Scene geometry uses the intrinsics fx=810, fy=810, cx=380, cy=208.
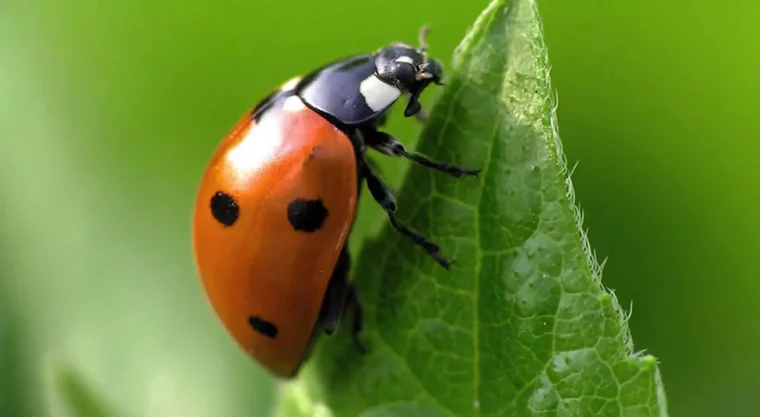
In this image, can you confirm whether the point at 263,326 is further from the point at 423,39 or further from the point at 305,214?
the point at 423,39

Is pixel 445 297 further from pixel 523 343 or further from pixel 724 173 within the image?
pixel 724 173

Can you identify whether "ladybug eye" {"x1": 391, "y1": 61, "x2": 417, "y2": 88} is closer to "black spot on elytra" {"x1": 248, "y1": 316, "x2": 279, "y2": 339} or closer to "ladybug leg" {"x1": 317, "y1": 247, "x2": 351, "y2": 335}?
"ladybug leg" {"x1": 317, "y1": 247, "x2": 351, "y2": 335}

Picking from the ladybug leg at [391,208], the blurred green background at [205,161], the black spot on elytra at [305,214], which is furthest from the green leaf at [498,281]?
the blurred green background at [205,161]

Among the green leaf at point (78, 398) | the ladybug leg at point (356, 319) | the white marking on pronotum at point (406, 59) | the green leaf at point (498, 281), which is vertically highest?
the white marking on pronotum at point (406, 59)

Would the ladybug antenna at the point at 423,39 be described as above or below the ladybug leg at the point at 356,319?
above

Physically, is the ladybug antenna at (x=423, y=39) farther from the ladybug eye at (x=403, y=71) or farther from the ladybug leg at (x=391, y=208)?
the ladybug leg at (x=391, y=208)

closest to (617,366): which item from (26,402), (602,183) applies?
(602,183)

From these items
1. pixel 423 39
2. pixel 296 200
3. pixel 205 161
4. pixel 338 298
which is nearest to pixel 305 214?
pixel 296 200
